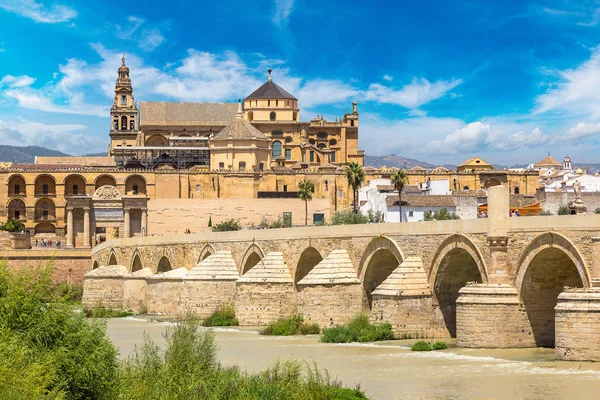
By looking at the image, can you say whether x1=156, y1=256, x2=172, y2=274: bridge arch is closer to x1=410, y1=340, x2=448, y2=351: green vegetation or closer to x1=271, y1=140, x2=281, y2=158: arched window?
x1=410, y1=340, x2=448, y2=351: green vegetation

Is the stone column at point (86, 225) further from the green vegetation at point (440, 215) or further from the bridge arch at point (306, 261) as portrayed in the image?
the bridge arch at point (306, 261)

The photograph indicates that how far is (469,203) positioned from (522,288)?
A: 111 feet

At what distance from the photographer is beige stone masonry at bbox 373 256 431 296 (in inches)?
1219

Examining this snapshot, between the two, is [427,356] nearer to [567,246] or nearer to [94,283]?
[567,246]

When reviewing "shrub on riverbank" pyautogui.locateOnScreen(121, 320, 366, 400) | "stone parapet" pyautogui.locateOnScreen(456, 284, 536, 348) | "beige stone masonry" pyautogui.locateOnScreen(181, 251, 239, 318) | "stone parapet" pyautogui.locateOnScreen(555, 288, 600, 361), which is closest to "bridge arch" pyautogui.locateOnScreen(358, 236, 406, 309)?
"stone parapet" pyautogui.locateOnScreen(456, 284, 536, 348)

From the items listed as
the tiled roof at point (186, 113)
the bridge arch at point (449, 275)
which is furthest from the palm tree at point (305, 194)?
the bridge arch at point (449, 275)

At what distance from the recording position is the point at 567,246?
2600cm

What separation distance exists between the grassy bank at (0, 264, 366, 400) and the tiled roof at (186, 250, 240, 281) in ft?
66.5

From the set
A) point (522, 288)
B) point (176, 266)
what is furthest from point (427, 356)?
point (176, 266)

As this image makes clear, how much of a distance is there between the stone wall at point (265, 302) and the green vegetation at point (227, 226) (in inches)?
1010

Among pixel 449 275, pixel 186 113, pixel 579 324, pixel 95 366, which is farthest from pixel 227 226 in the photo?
pixel 95 366

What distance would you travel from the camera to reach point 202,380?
66.2 ft

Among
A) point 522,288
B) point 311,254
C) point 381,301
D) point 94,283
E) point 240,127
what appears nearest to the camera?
point 522,288

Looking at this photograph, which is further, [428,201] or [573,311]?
[428,201]
